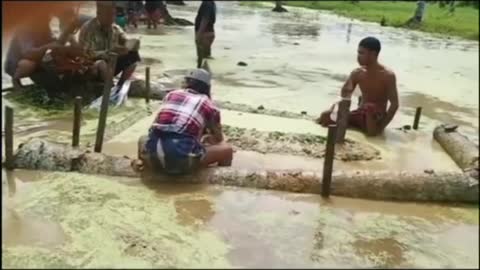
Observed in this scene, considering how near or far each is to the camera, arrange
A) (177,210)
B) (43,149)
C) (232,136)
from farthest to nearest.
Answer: (232,136), (43,149), (177,210)

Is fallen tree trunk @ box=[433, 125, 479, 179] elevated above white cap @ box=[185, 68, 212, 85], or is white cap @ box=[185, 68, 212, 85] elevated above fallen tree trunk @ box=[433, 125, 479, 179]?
white cap @ box=[185, 68, 212, 85]

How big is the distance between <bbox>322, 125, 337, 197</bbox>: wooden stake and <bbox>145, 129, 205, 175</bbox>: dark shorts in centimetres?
87

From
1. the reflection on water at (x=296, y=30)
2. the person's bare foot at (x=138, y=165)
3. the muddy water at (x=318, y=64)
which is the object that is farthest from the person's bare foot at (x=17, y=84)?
the reflection on water at (x=296, y=30)

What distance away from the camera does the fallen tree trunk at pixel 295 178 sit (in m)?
4.25

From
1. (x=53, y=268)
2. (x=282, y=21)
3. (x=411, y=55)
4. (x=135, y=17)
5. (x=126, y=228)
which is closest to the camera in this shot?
(x=53, y=268)

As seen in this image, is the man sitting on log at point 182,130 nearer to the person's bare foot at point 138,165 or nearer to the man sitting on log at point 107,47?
the person's bare foot at point 138,165

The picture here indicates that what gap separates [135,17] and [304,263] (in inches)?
453

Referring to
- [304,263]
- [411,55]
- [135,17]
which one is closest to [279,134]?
[304,263]

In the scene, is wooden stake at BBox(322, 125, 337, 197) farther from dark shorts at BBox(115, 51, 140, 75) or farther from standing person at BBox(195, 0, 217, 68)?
standing person at BBox(195, 0, 217, 68)

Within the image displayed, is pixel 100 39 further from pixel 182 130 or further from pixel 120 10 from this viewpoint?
pixel 182 130

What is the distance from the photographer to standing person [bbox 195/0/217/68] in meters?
11.3

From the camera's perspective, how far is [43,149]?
478 centimetres

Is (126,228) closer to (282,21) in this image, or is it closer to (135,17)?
(135,17)

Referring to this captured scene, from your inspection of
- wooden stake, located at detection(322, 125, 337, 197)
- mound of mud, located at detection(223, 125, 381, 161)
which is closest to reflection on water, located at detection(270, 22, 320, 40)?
mound of mud, located at detection(223, 125, 381, 161)
